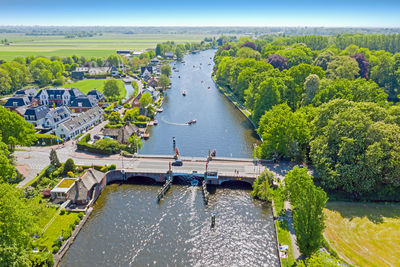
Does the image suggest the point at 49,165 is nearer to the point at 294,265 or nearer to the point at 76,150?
the point at 76,150

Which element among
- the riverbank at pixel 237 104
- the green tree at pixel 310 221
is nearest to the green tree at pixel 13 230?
the green tree at pixel 310 221

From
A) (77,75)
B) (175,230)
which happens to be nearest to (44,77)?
(77,75)

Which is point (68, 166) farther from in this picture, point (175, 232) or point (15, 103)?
point (15, 103)

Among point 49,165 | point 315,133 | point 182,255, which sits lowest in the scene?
point 182,255

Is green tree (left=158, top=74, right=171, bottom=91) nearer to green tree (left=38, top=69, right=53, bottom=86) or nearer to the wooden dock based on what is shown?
green tree (left=38, top=69, right=53, bottom=86)

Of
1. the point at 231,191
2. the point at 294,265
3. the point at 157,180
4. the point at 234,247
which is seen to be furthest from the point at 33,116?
the point at 294,265
